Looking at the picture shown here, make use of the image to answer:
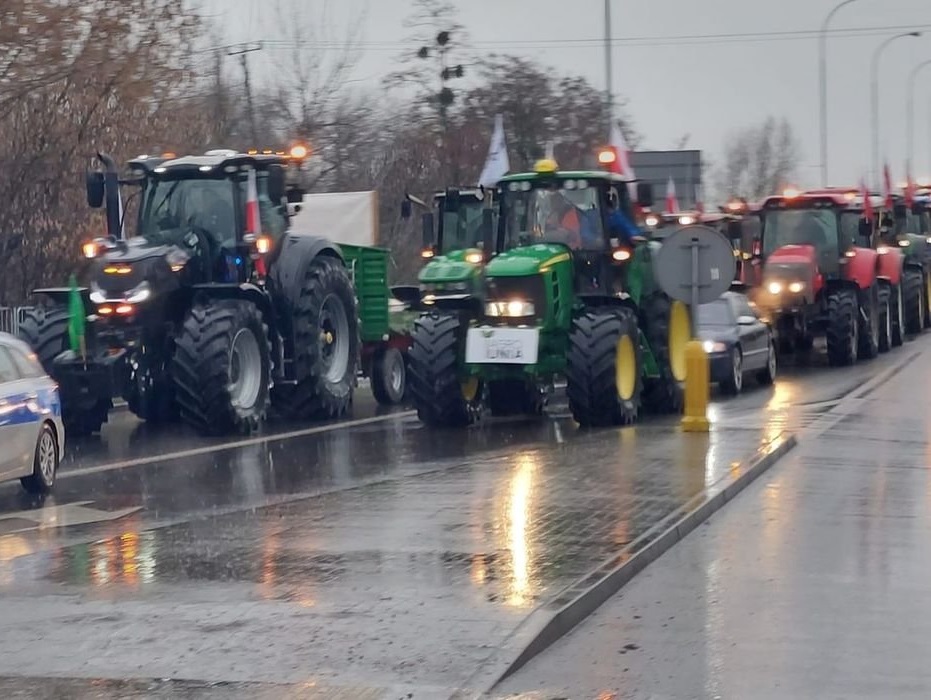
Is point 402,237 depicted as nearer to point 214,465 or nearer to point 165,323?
point 165,323

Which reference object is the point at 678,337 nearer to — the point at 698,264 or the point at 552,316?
the point at 552,316

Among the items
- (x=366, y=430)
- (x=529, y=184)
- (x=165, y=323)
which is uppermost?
(x=529, y=184)

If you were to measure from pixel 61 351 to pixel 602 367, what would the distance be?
19.1 ft

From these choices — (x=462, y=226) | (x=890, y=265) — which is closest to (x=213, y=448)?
(x=462, y=226)

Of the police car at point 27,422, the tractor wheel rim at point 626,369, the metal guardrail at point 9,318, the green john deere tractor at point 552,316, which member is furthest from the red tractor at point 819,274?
the police car at point 27,422

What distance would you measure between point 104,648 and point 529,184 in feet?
37.9

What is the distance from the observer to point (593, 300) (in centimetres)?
1833

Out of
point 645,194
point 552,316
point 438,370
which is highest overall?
point 645,194

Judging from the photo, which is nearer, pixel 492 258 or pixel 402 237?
pixel 492 258

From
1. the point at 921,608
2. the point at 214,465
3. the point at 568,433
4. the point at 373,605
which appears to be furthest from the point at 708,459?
the point at 373,605

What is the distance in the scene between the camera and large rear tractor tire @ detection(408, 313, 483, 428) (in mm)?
17953

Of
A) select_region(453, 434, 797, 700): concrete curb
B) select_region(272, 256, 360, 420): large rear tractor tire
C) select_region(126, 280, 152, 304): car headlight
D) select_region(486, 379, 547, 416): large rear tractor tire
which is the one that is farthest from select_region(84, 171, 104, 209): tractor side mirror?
select_region(453, 434, 797, 700): concrete curb

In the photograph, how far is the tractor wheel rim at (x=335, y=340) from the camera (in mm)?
20109

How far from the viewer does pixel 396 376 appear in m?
22.9
